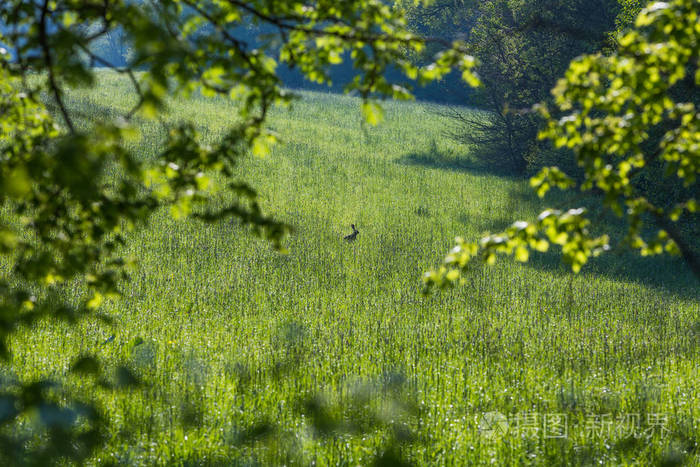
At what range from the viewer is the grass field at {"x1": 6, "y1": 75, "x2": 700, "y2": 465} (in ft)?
18.5

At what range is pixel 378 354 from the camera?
7980 mm

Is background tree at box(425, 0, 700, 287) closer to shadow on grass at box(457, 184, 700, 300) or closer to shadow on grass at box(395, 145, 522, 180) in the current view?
shadow on grass at box(457, 184, 700, 300)

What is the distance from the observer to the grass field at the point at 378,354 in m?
5.63

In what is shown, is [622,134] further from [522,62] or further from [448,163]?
[448,163]

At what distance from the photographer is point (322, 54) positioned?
425 centimetres

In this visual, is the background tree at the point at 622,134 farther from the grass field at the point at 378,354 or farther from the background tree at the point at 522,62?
the background tree at the point at 522,62

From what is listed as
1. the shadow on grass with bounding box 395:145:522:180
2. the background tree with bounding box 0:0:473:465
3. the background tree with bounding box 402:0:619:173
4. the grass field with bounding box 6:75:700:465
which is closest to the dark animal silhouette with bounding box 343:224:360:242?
the grass field with bounding box 6:75:700:465

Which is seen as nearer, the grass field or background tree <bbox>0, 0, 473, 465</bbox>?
background tree <bbox>0, 0, 473, 465</bbox>

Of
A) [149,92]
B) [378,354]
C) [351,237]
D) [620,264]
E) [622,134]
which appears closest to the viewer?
[149,92]

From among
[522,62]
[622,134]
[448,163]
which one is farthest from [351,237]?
[448,163]

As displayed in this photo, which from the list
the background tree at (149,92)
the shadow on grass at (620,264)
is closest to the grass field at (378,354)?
the shadow on grass at (620,264)

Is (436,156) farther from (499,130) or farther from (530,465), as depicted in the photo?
(530,465)

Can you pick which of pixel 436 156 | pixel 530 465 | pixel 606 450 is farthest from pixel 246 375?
pixel 436 156

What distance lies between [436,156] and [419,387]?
2344 cm
